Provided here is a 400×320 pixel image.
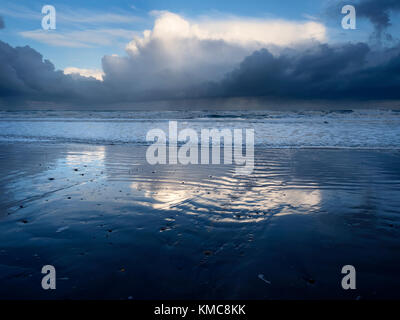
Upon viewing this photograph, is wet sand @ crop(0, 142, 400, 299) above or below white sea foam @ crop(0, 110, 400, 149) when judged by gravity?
below

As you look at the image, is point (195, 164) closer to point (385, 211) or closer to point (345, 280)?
point (385, 211)

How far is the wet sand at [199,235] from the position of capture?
2.71m

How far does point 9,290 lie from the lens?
2.63 m

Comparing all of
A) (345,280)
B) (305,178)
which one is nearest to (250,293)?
(345,280)

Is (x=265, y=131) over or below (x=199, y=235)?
over

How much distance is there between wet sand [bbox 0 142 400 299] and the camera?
2709mm

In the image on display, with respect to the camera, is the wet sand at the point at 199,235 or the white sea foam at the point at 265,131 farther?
the white sea foam at the point at 265,131

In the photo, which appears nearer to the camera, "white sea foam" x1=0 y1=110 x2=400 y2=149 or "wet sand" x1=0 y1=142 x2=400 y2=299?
"wet sand" x1=0 y1=142 x2=400 y2=299

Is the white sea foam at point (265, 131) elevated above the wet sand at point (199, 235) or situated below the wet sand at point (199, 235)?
above

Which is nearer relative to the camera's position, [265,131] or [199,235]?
[199,235]

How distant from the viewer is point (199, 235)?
12.5 ft

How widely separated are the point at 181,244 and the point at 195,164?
575cm
